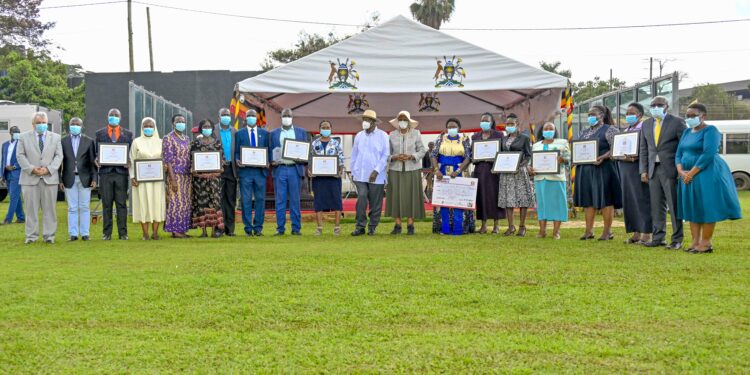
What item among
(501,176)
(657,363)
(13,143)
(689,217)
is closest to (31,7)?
(13,143)

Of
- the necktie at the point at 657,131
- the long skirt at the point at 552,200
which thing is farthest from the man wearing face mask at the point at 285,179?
the necktie at the point at 657,131

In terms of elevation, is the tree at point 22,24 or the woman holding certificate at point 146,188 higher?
the tree at point 22,24

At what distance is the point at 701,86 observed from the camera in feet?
155

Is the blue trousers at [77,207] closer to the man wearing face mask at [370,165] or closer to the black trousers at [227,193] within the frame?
the black trousers at [227,193]

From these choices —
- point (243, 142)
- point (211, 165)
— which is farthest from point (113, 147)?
point (243, 142)

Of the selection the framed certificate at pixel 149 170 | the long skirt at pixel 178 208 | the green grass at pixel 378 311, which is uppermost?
the framed certificate at pixel 149 170

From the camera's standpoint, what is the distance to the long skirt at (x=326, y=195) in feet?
39.0

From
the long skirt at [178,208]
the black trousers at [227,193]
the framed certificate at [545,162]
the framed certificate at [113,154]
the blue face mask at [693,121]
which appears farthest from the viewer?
the black trousers at [227,193]

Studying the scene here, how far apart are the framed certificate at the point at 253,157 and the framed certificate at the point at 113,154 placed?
1665 mm

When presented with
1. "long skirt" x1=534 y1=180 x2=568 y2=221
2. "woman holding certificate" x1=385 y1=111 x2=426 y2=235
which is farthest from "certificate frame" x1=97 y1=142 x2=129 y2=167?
"long skirt" x1=534 y1=180 x2=568 y2=221

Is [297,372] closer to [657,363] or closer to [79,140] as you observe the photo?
[657,363]

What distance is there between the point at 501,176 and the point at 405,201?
148 cm

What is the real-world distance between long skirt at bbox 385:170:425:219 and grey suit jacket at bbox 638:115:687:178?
337cm

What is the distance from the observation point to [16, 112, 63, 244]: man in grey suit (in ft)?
35.4
